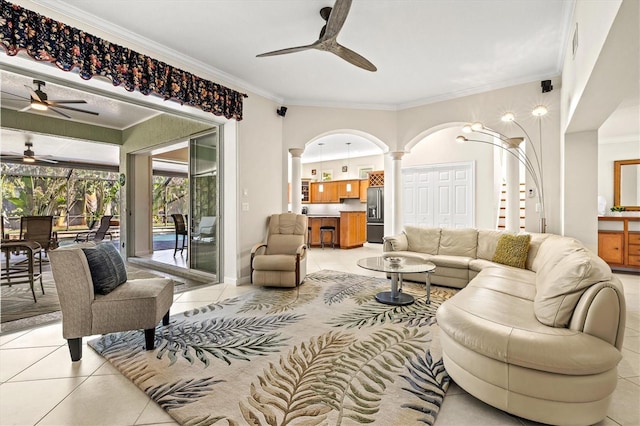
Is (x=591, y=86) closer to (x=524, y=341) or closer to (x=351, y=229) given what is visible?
(x=524, y=341)

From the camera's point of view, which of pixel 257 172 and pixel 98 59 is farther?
pixel 257 172

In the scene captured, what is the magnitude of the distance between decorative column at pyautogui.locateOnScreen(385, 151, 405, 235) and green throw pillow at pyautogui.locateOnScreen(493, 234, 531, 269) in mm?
1982

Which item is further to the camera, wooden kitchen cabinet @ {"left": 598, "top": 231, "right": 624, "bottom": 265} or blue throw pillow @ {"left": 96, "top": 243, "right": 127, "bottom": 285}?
Result: wooden kitchen cabinet @ {"left": 598, "top": 231, "right": 624, "bottom": 265}

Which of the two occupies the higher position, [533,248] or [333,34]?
[333,34]

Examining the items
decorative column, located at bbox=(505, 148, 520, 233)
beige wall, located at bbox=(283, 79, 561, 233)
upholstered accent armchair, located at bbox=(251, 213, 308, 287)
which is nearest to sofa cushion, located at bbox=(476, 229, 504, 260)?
decorative column, located at bbox=(505, 148, 520, 233)

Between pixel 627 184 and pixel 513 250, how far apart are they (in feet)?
13.6

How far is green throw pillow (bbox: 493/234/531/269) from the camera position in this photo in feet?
12.0

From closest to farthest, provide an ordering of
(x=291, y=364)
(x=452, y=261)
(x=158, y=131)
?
(x=291, y=364) → (x=452, y=261) → (x=158, y=131)

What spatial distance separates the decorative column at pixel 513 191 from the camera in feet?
14.9

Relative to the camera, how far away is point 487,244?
4.17m

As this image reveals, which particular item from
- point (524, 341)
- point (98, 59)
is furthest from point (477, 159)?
point (98, 59)

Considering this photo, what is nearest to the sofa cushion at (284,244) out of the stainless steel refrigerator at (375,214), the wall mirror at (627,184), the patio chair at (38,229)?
the patio chair at (38,229)

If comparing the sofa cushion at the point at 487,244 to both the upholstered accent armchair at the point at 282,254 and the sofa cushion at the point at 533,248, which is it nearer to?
the sofa cushion at the point at 533,248

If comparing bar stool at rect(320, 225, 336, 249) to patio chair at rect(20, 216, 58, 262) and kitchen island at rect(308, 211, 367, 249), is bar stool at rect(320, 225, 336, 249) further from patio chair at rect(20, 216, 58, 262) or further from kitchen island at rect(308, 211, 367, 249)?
patio chair at rect(20, 216, 58, 262)
